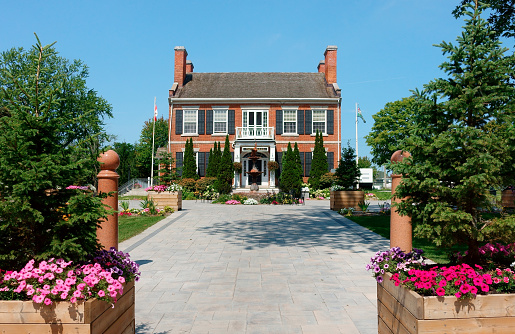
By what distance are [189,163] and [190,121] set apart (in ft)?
13.4

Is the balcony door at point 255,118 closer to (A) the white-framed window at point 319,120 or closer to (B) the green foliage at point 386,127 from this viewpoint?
(A) the white-framed window at point 319,120

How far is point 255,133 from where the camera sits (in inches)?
1276

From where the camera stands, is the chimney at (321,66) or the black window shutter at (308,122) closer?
the black window shutter at (308,122)

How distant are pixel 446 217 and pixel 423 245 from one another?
6.89 m

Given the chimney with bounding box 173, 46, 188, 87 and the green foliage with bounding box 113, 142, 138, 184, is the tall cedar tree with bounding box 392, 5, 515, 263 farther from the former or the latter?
the green foliage with bounding box 113, 142, 138, 184

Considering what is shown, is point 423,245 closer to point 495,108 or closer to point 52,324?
point 495,108

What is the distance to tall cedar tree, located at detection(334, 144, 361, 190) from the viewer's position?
1803 centimetres

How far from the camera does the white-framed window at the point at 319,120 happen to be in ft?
112

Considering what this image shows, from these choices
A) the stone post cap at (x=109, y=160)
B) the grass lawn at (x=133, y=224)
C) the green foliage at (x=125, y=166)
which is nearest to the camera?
the stone post cap at (x=109, y=160)

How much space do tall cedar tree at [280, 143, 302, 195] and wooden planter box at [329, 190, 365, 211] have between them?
1093 cm

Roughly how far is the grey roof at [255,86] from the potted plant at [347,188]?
17015 mm

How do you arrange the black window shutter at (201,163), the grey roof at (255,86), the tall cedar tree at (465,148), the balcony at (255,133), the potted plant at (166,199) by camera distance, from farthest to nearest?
the grey roof at (255,86) → the black window shutter at (201,163) → the balcony at (255,133) → the potted plant at (166,199) → the tall cedar tree at (465,148)

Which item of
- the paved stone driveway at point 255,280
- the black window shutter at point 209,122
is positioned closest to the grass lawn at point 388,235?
the paved stone driveway at point 255,280

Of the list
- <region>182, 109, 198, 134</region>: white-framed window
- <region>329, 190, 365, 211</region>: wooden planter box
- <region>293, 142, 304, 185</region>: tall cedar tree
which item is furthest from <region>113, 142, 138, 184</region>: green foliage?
<region>329, 190, 365, 211</region>: wooden planter box
